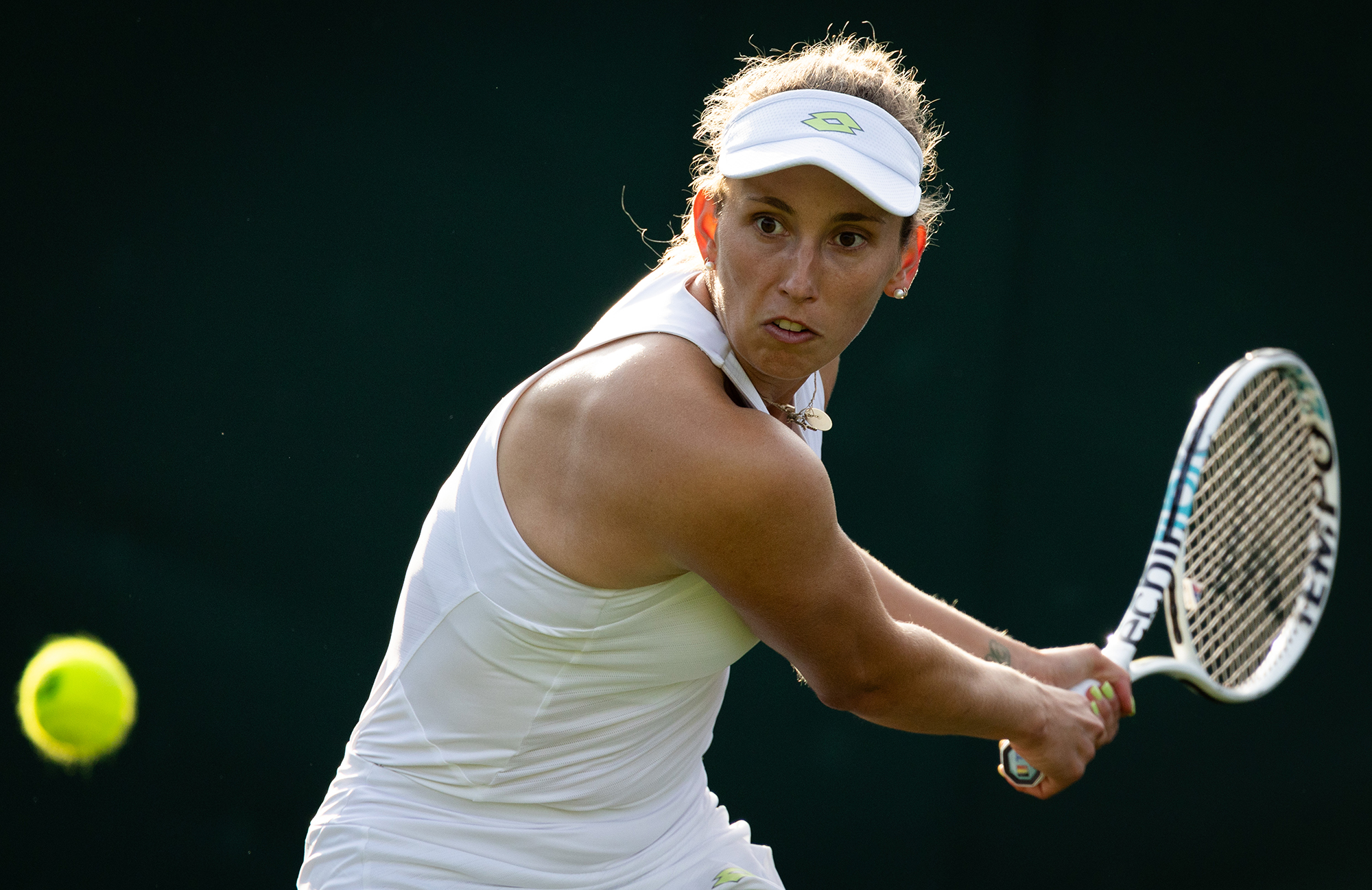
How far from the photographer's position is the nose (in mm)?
1293

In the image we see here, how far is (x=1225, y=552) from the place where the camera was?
2355 mm

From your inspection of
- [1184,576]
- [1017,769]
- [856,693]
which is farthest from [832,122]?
[1184,576]

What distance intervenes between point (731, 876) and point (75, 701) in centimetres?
134

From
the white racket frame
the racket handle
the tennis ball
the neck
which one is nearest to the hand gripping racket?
the white racket frame

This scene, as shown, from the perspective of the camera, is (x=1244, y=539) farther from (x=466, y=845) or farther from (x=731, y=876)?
(x=466, y=845)

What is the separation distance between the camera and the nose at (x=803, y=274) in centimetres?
129

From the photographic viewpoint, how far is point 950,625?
193 cm

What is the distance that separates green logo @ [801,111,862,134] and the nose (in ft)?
0.39

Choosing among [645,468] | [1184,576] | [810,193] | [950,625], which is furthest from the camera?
[1184,576]

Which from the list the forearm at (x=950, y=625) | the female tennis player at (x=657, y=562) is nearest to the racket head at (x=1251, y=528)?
the forearm at (x=950, y=625)

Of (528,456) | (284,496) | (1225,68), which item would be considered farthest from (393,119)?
(1225,68)

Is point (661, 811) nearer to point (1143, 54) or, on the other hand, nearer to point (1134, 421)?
point (1134, 421)

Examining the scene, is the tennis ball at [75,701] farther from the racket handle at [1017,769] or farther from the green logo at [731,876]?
the racket handle at [1017,769]

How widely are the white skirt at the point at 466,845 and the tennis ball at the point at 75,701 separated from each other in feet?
2.99
